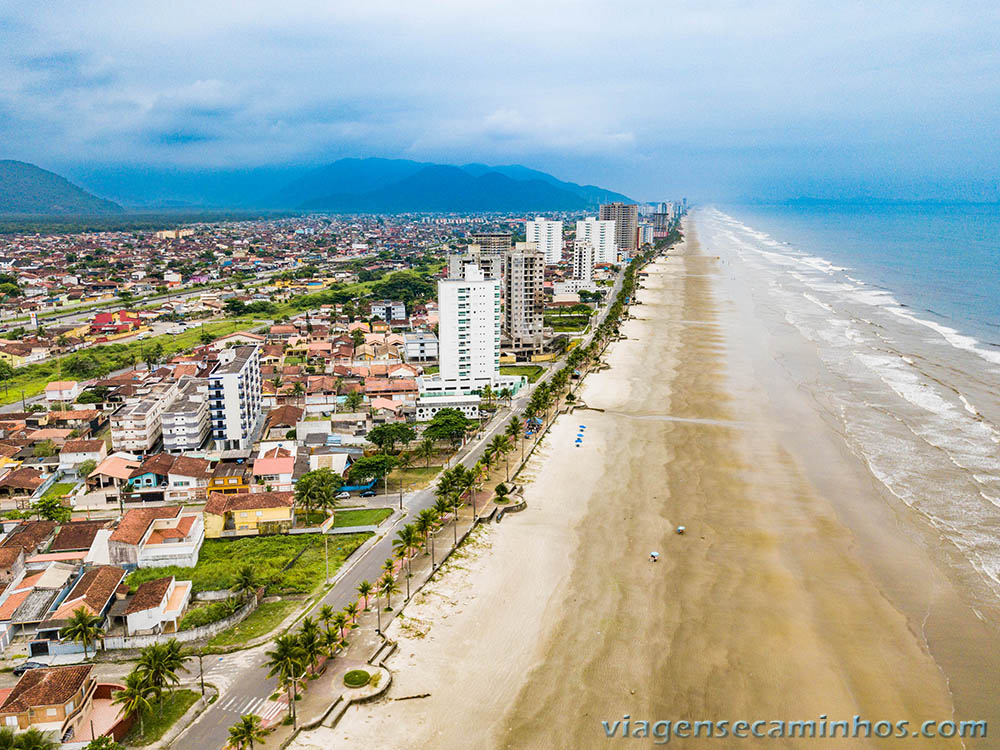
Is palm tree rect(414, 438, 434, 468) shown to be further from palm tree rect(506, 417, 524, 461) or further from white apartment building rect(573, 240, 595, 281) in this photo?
white apartment building rect(573, 240, 595, 281)

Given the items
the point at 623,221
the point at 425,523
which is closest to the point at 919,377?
the point at 425,523

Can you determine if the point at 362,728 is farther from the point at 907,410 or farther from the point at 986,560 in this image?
the point at 907,410

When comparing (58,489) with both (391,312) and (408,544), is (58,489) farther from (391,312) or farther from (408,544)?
(391,312)

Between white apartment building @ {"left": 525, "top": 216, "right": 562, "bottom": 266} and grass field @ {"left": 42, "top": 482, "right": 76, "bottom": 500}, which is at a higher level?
white apartment building @ {"left": 525, "top": 216, "right": 562, "bottom": 266}

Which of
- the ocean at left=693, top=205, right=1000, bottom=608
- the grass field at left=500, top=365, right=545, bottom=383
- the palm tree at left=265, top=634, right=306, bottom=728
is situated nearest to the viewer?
the palm tree at left=265, top=634, right=306, bottom=728

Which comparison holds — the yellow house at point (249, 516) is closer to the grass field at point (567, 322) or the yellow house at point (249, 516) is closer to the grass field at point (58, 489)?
the grass field at point (58, 489)

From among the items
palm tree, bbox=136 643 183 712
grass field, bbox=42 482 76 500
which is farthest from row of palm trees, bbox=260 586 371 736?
grass field, bbox=42 482 76 500

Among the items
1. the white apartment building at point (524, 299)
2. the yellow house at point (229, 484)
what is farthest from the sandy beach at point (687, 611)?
the white apartment building at point (524, 299)
